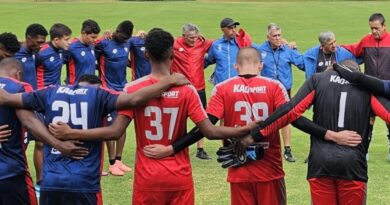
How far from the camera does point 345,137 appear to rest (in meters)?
6.16

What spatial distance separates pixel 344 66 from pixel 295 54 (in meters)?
5.88

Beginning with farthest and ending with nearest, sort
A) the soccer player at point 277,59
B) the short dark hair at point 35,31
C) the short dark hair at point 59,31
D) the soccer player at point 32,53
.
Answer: the soccer player at point 277,59 < the short dark hair at point 59,31 < the short dark hair at point 35,31 < the soccer player at point 32,53

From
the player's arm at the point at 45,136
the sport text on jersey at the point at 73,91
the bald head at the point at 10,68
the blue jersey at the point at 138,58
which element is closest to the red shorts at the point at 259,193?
the player's arm at the point at 45,136

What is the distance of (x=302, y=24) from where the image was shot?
41.9m

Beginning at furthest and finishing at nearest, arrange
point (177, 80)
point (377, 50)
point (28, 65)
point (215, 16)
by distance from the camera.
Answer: point (215, 16), point (377, 50), point (28, 65), point (177, 80)

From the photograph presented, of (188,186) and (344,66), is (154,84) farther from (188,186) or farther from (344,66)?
(344,66)

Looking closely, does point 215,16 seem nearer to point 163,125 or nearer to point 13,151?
point 13,151

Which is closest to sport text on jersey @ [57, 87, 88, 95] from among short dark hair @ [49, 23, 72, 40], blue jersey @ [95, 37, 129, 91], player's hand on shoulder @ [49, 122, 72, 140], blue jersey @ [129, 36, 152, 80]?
player's hand on shoulder @ [49, 122, 72, 140]

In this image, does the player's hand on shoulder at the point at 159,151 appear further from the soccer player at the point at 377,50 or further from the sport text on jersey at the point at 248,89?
the soccer player at the point at 377,50

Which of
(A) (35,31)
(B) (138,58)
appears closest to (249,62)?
(A) (35,31)

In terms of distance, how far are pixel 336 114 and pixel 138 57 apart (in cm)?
665

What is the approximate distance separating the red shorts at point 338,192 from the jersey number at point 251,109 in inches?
32.9

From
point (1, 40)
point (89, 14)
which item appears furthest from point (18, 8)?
point (1, 40)

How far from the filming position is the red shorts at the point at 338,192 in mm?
6273
